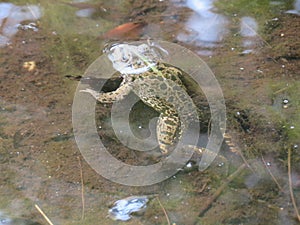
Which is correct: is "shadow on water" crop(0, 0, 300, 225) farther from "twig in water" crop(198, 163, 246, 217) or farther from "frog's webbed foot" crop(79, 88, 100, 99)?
"frog's webbed foot" crop(79, 88, 100, 99)

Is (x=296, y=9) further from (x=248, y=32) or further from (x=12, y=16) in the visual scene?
(x=12, y=16)

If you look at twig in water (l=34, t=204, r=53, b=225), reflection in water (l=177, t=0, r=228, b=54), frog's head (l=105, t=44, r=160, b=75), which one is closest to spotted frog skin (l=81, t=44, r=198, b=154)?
frog's head (l=105, t=44, r=160, b=75)

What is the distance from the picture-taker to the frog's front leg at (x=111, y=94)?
173 inches

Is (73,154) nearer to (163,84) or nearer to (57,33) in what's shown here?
(163,84)

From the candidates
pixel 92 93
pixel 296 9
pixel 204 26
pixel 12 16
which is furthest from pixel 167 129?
pixel 12 16

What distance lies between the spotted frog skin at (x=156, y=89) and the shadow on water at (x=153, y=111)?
0.14m

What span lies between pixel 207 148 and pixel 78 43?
2.04 metres

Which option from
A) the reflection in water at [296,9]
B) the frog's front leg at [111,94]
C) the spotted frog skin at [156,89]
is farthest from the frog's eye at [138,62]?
the reflection in water at [296,9]

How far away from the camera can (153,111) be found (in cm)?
437

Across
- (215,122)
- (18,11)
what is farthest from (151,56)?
(18,11)

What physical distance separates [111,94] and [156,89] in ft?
1.55

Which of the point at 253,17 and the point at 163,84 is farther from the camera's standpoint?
the point at 253,17

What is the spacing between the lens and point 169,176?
3.71 metres

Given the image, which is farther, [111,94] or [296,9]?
[296,9]
